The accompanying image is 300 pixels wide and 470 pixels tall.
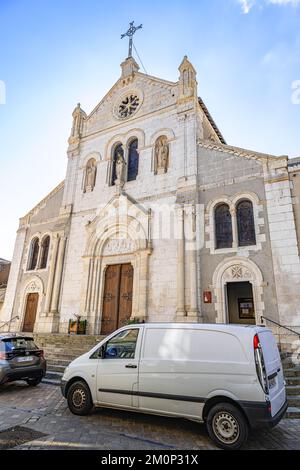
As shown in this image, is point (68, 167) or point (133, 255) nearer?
point (133, 255)

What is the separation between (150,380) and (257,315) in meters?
6.14

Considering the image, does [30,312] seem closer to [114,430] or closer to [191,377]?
[114,430]

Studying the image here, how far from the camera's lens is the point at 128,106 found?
16781mm

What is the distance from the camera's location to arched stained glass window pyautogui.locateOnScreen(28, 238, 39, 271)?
53.3ft

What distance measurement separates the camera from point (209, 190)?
12195mm

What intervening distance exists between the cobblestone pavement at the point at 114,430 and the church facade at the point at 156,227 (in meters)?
5.35

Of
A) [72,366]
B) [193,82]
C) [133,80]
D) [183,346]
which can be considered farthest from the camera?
[133,80]

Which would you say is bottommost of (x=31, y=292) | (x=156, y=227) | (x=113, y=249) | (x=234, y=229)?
(x=31, y=292)

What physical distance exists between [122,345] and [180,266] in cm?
625

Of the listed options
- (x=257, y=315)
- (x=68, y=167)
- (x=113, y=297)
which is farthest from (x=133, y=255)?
(x=68, y=167)

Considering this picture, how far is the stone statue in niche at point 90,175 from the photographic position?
52.8 feet

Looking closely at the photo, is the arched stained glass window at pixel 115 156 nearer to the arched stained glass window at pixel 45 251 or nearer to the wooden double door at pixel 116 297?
the wooden double door at pixel 116 297

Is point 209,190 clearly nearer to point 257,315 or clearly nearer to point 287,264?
point 287,264

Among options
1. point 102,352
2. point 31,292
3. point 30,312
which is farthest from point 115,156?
point 102,352
